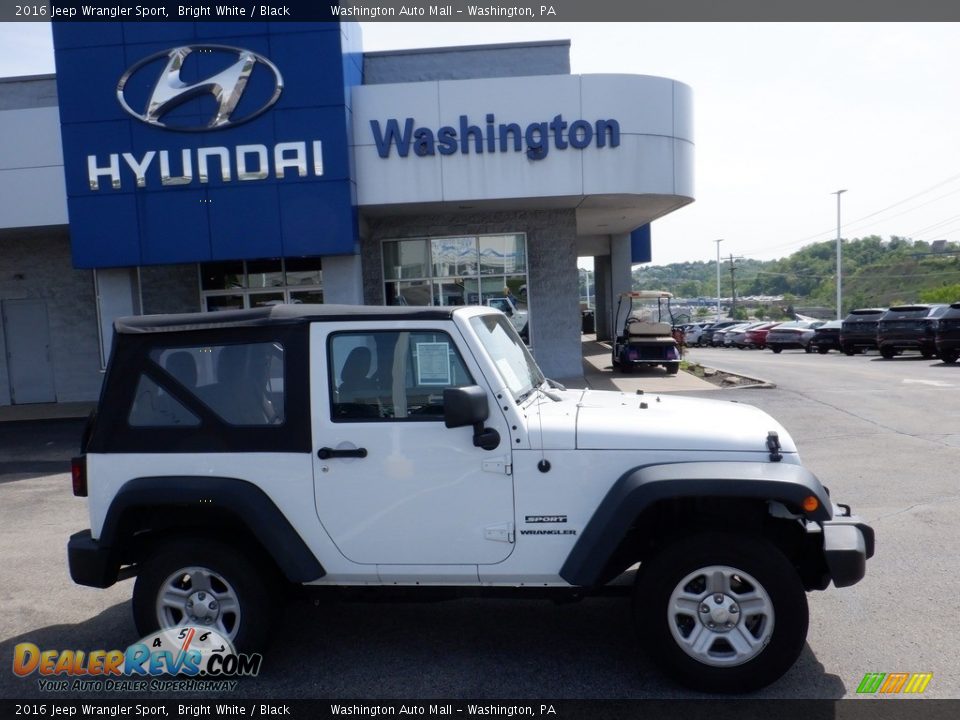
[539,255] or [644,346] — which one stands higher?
[539,255]

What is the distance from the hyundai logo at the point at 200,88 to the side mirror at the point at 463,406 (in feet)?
44.1

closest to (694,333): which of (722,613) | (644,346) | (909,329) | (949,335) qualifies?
(909,329)

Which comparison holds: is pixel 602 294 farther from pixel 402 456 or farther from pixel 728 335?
pixel 402 456

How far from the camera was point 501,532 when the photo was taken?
4027mm

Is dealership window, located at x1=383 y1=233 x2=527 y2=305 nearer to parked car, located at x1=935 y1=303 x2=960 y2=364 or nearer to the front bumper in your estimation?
parked car, located at x1=935 y1=303 x2=960 y2=364

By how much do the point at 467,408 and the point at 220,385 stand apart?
1.46 metres

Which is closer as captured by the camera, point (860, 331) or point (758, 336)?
point (860, 331)

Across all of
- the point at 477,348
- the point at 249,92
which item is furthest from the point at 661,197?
the point at 477,348

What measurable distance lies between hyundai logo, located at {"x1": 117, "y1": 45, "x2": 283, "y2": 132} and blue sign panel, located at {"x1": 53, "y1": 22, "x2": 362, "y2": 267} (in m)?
0.02

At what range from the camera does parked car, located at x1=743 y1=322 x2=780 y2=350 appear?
41.2m

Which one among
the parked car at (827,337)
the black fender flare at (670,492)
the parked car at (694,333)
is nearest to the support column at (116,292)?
the black fender flare at (670,492)

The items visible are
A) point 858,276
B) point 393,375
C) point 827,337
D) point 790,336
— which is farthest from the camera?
point 858,276

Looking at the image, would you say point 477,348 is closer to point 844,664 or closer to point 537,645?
point 537,645

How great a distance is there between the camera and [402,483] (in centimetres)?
409
